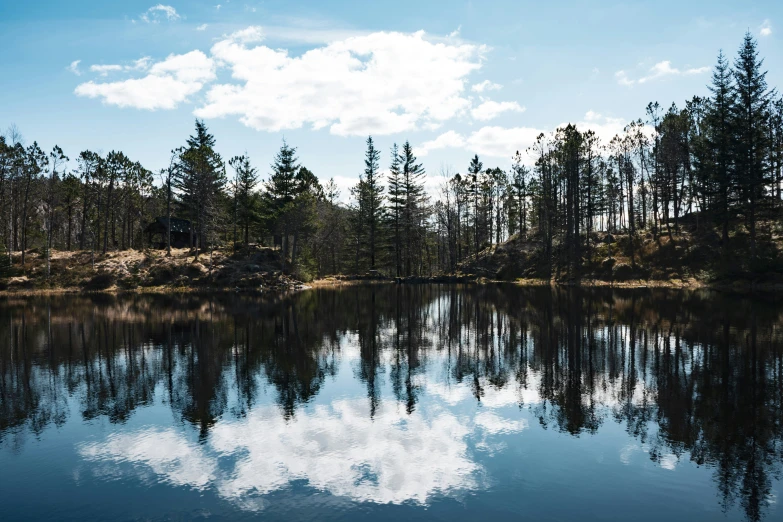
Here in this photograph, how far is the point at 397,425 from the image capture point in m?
12.9

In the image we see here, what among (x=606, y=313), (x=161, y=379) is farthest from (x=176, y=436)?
(x=606, y=313)

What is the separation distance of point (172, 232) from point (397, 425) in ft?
222

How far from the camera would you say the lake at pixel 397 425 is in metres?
8.84

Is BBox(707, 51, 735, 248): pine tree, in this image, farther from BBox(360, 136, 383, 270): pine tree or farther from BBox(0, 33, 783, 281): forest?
BBox(360, 136, 383, 270): pine tree

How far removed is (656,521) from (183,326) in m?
28.0

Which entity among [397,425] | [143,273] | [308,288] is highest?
[143,273]

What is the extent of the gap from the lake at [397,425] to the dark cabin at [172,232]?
46191 mm

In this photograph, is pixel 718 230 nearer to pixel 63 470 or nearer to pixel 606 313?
pixel 606 313

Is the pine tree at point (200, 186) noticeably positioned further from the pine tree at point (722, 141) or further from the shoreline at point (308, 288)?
the pine tree at point (722, 141)

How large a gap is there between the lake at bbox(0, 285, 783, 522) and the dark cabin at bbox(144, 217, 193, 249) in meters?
46.2

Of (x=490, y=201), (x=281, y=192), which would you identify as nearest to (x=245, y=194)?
(x=281, y=192)

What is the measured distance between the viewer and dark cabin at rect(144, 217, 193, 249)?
7062cm

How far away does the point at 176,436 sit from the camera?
12203 mm

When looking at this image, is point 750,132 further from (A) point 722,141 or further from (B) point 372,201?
(B) point 372,201
